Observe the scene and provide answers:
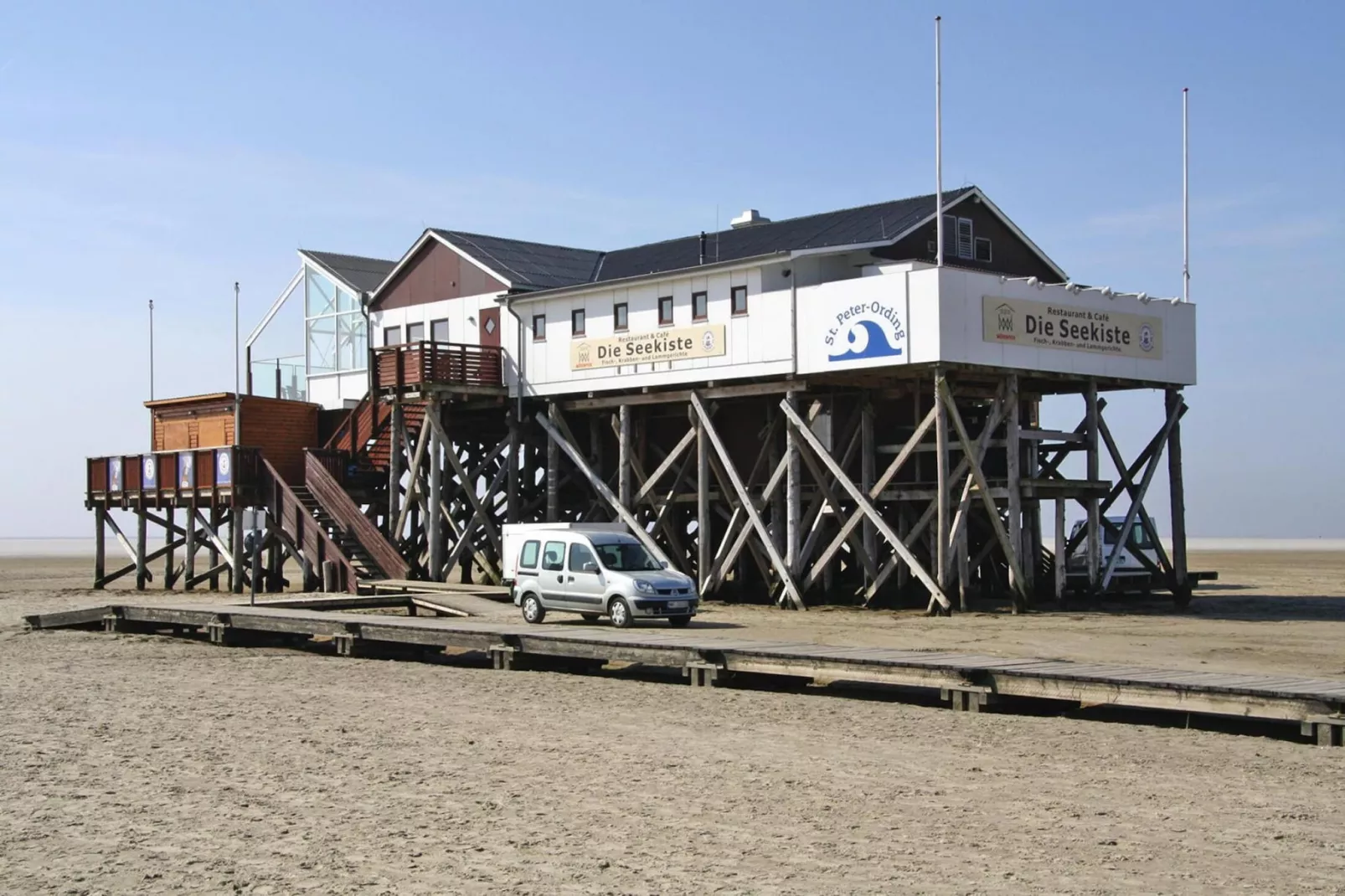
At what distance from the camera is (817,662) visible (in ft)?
62.2

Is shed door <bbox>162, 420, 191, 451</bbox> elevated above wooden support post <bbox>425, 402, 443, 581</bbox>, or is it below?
above

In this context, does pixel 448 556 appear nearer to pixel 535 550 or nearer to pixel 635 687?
pixel 535 550

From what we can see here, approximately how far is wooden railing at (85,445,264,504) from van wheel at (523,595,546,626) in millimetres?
16129

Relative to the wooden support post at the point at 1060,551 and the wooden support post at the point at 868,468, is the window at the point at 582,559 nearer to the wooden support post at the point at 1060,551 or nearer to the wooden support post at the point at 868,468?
the wooden support post at the point at 868,468

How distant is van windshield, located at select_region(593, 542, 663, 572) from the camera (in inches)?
1091

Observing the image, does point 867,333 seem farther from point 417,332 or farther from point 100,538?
point 100,538

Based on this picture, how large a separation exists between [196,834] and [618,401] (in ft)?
91.0

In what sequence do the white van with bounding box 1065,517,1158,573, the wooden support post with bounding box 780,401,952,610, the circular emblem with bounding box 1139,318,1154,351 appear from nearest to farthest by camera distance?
1. the wooden support post with bounding box 780,401,952,610
2. the circular emblem with bounding box 1139,318,1154,351
3. the white van with bounding box 1065,517,1158,573

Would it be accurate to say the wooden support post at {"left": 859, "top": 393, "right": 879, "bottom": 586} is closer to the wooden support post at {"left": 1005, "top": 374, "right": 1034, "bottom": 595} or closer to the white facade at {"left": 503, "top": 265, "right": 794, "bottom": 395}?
→ the white facade at {"left": 503, "top": 265, "right": 794, "bottom": 395}

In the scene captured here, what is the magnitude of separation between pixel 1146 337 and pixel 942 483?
7.72m

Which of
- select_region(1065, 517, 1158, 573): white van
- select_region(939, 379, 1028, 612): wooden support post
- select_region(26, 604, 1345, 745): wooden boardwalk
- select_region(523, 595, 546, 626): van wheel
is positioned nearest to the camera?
select_region(26, 604, 1345, 745): wooden boardwalk

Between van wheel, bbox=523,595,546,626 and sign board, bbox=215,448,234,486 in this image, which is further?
sign board, bbox=215,448,234,486

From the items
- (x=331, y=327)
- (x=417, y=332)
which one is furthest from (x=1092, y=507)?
(x=331, y=327)

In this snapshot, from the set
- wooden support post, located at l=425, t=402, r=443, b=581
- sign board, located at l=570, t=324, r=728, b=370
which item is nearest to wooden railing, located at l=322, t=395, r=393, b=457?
wooden support post, located at l=425, t=402, r=443, b=581
